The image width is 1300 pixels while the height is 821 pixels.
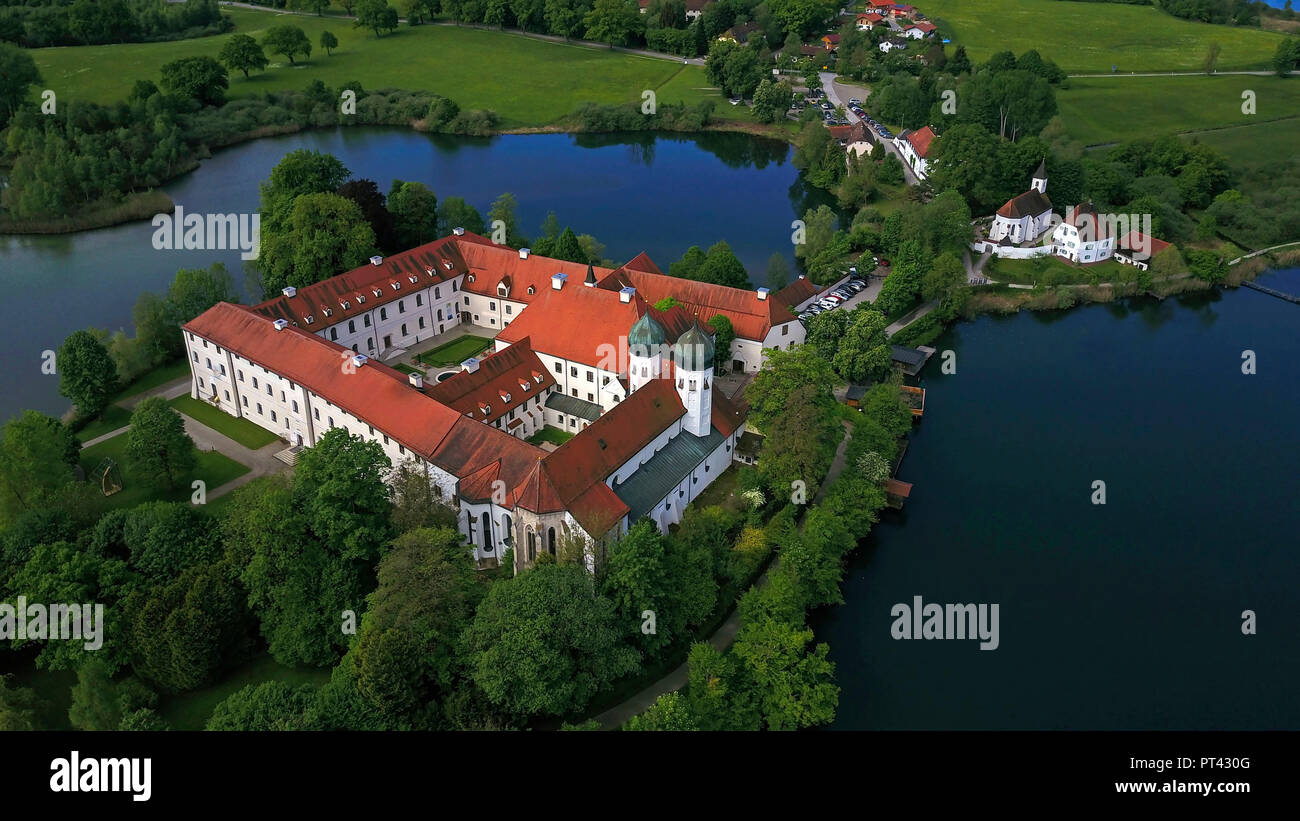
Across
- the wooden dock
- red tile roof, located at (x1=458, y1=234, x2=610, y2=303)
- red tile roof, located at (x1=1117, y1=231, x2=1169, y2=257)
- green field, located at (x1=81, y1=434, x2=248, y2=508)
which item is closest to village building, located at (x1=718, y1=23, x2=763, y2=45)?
red tile roof, located at (x1=1117, y1=231, x2=1169, y2=257)

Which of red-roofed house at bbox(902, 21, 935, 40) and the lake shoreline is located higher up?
red-roofed house at bbox(902, 21, 935, 40)

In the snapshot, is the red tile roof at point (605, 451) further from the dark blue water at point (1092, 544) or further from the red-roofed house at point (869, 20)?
the red-roofed house at point (869, 20)

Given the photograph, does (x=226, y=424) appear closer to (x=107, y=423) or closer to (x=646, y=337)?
(x=107, y=423)

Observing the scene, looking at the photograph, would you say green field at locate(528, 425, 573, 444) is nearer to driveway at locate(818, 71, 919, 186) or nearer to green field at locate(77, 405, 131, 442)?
green field at locate(77, 405, 131, 442)

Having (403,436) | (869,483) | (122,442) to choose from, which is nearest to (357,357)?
(403,436)

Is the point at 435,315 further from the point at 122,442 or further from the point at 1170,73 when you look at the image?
the point at 1170,73

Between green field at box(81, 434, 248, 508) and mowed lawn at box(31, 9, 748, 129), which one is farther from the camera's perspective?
mowed lawn at box(31, 9, 748, 129)
